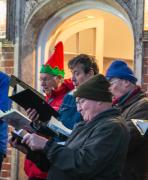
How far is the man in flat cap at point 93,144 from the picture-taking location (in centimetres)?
238

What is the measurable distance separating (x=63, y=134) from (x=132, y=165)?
0.50 m

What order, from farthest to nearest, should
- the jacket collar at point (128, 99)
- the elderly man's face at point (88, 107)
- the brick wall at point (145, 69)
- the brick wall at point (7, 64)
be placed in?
the brick wall at point (7, 64), the brick wall at point (145, 69), the jacket collar at point (128, 99), the elderly man's face at point (88, 107)

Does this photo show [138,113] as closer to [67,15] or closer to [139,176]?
[139,176]

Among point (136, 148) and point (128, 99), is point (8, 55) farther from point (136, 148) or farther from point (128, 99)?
point (136, 148)

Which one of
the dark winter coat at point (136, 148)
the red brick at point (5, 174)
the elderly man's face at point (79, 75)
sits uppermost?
the elderly man's face at point (79, 75)

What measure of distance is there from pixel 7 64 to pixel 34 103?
2.63 metres

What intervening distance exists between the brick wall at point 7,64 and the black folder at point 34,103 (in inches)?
101

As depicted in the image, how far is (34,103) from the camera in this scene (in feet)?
10.2

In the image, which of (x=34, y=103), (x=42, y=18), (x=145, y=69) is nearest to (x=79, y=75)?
(x=34, y=103)

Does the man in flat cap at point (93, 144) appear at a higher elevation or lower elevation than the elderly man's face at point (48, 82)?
lower

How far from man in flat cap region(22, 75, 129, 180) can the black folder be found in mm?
434

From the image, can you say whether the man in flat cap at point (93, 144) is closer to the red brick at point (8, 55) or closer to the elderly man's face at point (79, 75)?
the elderly man's face at point (79, 75)

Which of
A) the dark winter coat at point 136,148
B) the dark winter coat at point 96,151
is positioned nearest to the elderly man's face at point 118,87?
the dark winter coat at point 136,148

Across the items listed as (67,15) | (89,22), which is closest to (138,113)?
(67,15)
